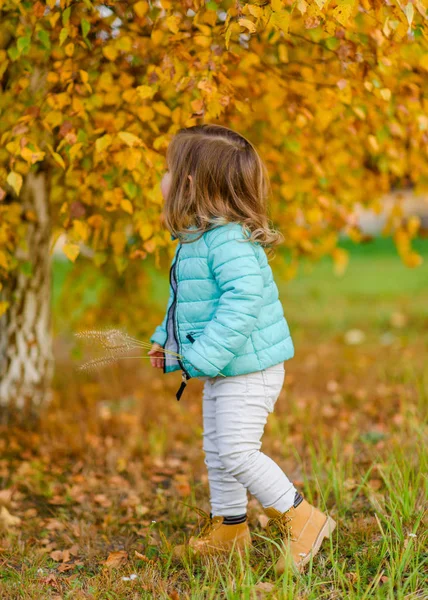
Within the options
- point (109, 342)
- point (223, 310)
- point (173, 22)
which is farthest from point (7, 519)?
point (173, 22)

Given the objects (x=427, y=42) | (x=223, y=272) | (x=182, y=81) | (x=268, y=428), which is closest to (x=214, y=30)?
(x=182, y=81)

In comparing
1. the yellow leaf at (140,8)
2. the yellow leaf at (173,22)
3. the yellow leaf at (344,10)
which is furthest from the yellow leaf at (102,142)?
the yellow leaf at (344,10)

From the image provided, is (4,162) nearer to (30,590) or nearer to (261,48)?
(261,48)

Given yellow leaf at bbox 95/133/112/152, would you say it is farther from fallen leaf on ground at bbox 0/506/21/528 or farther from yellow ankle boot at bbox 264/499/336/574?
fallen leaf on ground at bbox 0/506/21/528

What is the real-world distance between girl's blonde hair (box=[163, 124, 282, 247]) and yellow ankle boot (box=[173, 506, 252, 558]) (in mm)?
1072

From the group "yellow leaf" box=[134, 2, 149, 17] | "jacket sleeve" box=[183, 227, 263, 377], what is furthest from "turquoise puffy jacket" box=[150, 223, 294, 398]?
"yellow leaf" box=[134, 2, 149, 17]

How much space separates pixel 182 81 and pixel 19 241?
1.29m

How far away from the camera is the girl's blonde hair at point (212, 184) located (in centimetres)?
242

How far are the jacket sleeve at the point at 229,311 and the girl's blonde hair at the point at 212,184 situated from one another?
12 cm

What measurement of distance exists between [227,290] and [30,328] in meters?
2.21

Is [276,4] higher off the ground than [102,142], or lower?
higher

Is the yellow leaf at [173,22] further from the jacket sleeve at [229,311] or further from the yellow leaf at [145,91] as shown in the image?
the jacket sleeve at [229,311]

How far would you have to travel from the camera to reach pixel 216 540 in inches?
102

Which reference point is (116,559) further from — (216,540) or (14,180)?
(14,180)
